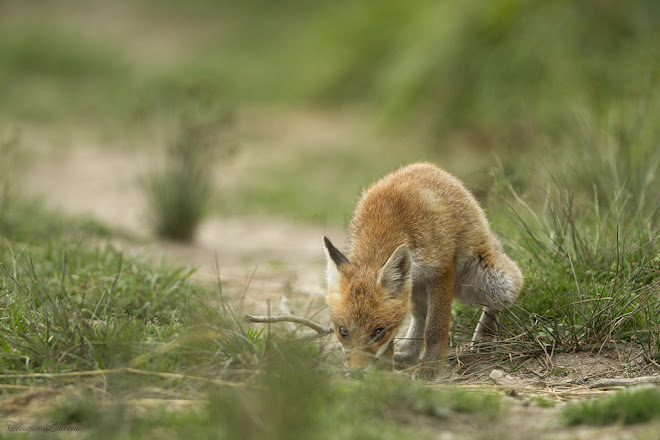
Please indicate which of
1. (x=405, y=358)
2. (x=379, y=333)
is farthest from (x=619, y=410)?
(x=405, y=358)

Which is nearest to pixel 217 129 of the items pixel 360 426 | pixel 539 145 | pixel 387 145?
pixel 539 145

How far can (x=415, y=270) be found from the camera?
4.74 metres

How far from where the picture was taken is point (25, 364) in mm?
4145

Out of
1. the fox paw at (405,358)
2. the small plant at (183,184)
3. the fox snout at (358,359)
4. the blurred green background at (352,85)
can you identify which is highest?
the blurred green background at (352,85)

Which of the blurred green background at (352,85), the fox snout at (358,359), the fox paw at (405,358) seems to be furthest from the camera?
the blurred green background at (352,85)

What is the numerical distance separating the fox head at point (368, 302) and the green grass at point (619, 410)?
1147 mm

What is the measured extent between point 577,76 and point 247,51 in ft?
66.3

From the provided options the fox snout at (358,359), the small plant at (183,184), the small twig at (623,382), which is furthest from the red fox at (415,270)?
the small plant at (183,184)

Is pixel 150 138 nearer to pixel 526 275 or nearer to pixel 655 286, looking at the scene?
pixel 526 275

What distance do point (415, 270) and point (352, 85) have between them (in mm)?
18772

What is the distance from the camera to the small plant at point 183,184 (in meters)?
8.94

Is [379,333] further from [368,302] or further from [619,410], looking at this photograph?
[619,410]

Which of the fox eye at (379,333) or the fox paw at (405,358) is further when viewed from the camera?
the fox paw at (405,358)

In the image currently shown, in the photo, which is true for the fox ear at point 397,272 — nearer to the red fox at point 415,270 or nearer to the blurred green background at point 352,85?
the red fox at point 415,270
